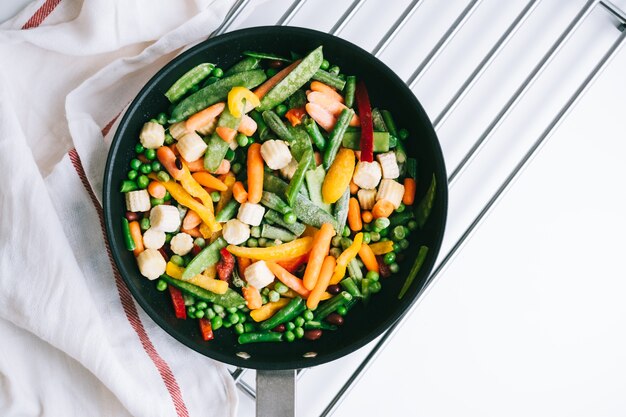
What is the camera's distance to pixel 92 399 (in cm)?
158

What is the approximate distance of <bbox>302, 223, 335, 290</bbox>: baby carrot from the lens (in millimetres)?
1473

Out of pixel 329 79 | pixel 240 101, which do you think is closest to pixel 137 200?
pixel 240 101

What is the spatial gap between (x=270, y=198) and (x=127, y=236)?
373mm

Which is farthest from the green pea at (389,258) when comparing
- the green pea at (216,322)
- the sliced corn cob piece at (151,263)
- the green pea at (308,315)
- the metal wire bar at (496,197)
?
the sliced corn cob piece at (151,263)

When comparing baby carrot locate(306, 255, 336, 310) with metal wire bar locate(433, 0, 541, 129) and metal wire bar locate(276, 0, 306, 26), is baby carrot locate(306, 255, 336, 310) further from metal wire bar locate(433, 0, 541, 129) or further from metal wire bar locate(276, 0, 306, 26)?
metal wire bar locate(276, 0, 306, 26)

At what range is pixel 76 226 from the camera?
155cm

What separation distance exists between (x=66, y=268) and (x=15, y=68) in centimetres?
56

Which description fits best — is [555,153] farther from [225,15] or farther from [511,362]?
[225,15]

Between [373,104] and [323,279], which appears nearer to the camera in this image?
[323,279]

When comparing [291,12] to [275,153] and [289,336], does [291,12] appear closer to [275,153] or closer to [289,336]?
[275,153]

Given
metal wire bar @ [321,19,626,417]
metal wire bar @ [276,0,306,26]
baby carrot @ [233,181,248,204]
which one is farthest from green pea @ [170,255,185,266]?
metal wire bar @ [276,0,306,26]

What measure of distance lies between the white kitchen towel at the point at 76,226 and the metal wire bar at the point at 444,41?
0.53 m

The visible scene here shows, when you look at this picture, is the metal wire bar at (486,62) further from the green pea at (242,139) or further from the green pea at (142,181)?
the green pea at (142,181)

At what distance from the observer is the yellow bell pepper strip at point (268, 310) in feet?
5.09
